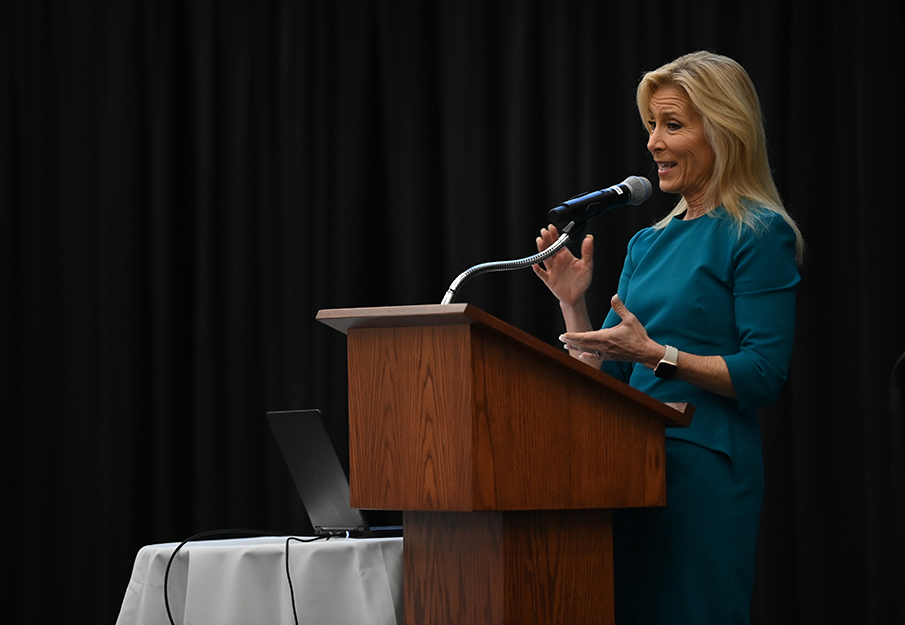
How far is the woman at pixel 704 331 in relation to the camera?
5.10ft

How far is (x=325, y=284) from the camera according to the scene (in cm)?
377

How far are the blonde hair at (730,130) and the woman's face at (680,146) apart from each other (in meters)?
0.02

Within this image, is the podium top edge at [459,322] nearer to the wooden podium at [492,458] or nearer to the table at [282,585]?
the wooden podium at [492,458]

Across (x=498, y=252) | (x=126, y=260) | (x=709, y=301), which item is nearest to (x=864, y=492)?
(x=498, y=252)

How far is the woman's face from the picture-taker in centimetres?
176

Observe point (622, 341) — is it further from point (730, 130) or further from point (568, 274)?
point (730, 130)

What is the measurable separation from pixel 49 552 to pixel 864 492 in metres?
2.94

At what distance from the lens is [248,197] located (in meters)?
3.87

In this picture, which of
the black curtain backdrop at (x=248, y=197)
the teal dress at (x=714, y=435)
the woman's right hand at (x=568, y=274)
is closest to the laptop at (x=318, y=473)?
the woman's right hand at (x=568, y=274)

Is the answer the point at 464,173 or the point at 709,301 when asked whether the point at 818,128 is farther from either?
the point at 709,301

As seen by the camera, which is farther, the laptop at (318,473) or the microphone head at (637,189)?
the laptop at (318,473)

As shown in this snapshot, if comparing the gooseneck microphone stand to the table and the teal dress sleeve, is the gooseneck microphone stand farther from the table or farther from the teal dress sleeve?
the table

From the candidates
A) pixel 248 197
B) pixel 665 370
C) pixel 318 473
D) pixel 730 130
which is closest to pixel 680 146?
pixel 730 130

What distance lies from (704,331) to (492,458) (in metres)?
0.52
